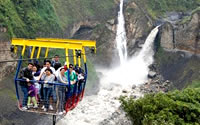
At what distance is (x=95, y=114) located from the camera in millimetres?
27891

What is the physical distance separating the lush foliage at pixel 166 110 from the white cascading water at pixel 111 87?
7.86m

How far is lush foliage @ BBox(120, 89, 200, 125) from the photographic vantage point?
16391mm

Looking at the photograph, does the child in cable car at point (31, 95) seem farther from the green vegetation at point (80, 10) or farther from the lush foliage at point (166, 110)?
the green vegetation at point (80, 10)

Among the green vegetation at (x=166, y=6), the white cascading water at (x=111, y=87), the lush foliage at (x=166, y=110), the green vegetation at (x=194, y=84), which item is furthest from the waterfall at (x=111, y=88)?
the lush foliage at (x=166, y=110)

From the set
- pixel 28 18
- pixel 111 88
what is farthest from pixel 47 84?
pixel 111 88

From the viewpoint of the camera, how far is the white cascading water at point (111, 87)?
27.0 m

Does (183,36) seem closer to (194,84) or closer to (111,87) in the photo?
(194,84)

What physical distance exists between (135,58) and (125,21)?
18.2ft

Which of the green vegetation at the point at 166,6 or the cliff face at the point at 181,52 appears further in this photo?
the green vegetation at the point at 166,6

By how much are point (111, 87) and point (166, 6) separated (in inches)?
728

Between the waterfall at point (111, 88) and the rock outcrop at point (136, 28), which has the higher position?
the rock outcrop at point (136, 28)

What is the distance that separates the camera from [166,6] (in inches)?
1893

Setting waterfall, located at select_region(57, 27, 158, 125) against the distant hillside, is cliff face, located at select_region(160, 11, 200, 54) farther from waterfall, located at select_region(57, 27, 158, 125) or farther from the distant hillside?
the distant hillside

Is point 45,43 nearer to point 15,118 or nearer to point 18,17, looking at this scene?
point 15,118
